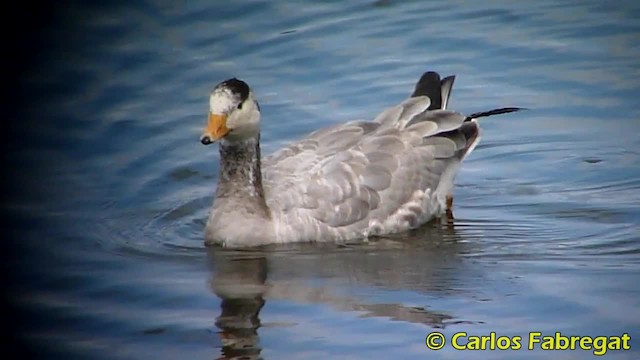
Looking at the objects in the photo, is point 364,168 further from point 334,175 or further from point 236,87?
point 236,87

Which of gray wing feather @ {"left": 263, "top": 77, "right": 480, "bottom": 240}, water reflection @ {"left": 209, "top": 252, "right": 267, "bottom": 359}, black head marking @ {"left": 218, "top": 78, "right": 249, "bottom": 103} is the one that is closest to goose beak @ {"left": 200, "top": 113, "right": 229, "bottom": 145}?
black head marking @ {"left": 218, "top": 78, "right": 249, "bottom": 103}

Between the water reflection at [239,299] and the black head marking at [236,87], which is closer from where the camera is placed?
the water reflection at [239,299]

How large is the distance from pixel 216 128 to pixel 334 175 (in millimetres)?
1268

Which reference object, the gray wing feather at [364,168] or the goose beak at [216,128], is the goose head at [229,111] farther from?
the gray wing feather at [364,168]

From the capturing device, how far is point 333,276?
11172 mm

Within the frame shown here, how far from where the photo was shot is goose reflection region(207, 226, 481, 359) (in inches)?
401

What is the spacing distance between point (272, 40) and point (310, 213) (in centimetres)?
587

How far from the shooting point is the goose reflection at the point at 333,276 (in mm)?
10188

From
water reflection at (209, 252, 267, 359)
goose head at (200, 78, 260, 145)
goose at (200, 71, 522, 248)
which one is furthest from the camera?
goose at (200, 71, 522, 248)

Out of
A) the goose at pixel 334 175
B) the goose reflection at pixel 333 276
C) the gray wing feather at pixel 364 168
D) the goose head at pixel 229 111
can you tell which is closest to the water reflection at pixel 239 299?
the goose reflection at pixel 333 276

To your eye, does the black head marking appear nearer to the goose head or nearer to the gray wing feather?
the goose head

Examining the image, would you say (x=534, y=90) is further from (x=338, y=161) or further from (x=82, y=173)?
(x=82, y=173)

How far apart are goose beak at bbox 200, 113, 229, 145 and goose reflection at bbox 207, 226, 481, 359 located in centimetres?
104

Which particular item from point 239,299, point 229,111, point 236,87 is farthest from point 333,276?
point 236,87
